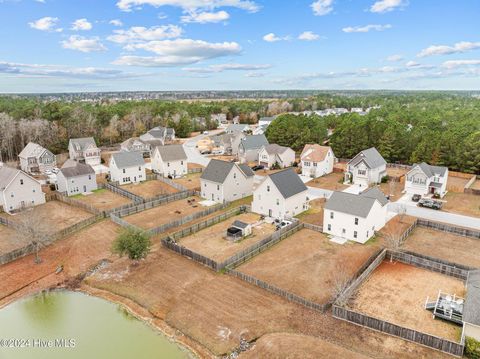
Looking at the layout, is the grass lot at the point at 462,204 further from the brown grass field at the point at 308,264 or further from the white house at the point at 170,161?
the white house at the point at 170,161

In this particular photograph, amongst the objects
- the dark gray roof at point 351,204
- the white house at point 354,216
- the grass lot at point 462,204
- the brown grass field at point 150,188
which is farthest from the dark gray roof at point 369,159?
the brown grass field at point 150,188

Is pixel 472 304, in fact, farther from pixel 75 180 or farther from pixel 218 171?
pixel 75 180

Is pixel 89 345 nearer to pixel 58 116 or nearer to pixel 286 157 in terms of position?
pixel 286 157

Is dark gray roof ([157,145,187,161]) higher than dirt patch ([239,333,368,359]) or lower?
higher

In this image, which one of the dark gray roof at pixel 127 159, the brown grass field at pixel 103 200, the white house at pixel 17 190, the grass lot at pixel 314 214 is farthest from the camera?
the dark gray roof at pixel 127 159

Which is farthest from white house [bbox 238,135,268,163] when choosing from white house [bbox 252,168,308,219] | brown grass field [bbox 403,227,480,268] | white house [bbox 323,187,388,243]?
brown grass field [bbox 403,227,480,268]

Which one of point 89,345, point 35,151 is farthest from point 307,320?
point 35,151

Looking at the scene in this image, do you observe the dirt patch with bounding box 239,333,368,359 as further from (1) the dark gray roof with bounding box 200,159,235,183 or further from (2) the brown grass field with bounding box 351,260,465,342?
(1) the dark gray roof with bounding box 200,159,235,183
